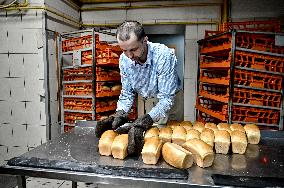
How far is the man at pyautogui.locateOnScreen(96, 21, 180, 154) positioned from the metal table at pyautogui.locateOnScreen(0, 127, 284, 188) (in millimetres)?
206

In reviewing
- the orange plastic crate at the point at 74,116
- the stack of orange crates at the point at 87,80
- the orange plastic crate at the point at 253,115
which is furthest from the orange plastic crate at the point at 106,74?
the orange plastic crate at the point at 253,115

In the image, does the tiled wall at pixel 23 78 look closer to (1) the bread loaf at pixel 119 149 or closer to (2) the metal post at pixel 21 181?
(2) the metal post at pixel 21 181

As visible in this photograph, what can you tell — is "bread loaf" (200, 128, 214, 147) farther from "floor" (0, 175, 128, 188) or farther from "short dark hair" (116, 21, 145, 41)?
"floor" (0, 175, 128, 188)

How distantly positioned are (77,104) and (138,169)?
2836 mm

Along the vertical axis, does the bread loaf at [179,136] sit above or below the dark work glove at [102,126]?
below

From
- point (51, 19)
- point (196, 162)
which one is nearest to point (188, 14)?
point (51, 19)

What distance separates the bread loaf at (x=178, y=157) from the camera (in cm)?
117

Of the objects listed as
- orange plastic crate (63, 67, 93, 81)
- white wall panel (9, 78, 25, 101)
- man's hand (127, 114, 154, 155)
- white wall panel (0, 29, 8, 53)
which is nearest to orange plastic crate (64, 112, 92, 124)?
orange plastic crate (63, 67, 93, 81)

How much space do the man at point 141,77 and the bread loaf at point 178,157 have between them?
0.19 m

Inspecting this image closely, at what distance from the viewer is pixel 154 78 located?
6.72 ft

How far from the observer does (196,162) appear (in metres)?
1.26

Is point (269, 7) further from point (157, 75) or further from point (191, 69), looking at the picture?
point (157, 75)

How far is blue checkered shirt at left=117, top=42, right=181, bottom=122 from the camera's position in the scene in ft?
6.19

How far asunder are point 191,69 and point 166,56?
114 inches
